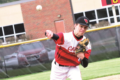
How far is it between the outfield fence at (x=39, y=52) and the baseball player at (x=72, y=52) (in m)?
6.41

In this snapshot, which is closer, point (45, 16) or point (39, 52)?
point (39, 52)

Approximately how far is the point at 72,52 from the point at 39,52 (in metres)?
6.68

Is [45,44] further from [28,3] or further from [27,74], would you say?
[28,3]

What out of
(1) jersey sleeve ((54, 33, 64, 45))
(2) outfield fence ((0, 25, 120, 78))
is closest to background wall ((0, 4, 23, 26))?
(2) outfield fence ((0, 25, 120, 78))

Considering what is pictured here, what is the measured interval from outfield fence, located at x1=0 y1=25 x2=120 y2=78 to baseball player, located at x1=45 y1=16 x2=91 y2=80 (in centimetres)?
Result: 641

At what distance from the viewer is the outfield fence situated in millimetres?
10461

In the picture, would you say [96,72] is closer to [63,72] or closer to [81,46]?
[63,72]

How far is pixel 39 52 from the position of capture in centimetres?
1055

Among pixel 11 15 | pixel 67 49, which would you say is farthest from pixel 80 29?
pixel 11 15

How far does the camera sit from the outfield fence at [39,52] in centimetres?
1046

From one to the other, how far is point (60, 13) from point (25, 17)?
4024 mm

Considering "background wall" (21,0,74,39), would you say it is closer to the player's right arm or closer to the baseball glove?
the baseball glove

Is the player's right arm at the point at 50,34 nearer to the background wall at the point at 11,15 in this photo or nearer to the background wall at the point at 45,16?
the background wall at the point at 45,16

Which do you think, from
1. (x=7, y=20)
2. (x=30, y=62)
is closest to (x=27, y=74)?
(x=30, y=62)
